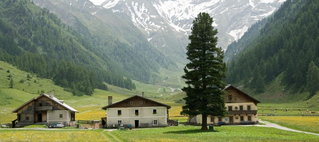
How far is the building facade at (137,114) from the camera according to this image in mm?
92688

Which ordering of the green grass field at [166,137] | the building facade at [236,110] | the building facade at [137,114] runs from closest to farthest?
the green grass field at [166,137]
the building facade at [137,114]
the building facade at [236,110]

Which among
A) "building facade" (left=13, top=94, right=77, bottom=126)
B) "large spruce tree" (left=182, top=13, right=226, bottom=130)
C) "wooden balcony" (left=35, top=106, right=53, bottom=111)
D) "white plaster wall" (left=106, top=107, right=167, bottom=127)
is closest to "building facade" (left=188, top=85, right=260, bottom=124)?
"white plaster wall" (left=106, top=107, right=167, bottom=127)

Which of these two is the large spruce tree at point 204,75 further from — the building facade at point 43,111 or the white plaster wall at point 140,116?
the building facade at point 43,111

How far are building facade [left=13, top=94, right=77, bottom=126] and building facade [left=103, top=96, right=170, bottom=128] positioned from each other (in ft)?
47.8

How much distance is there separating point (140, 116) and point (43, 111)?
26.9 m

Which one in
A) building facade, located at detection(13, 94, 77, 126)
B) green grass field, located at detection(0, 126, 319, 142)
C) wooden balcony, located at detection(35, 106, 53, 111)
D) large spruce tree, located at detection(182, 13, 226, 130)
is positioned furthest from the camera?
wooden balcony, located at detection(35, 106, 53, 111)

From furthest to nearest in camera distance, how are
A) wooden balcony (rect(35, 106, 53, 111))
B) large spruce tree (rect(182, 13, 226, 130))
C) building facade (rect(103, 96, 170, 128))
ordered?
1. wooden balcony (rect(35, 106, 53, 111))
2. building facade (rect(103, 96, 170, 128))
3. large spruce tree (rect(182, 13, 226, 130))

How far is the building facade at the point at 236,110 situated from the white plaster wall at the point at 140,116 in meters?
8.00

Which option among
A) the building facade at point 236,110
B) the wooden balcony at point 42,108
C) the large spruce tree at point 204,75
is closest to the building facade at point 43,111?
the wooden balcony at point 42,108

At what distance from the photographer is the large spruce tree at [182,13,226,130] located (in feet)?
229

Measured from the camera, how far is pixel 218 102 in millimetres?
70125

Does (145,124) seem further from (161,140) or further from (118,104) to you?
(161,140)

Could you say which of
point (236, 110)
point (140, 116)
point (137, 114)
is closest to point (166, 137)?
point (140, 116)

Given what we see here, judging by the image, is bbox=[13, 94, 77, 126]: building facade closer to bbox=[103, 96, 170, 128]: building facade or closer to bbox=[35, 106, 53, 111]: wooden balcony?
bbox=[35, 106, 53, 111]: wooden balcony
